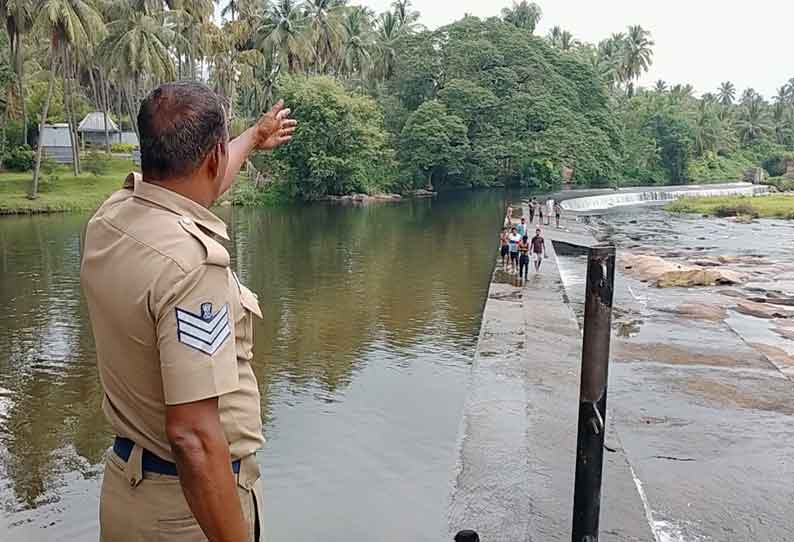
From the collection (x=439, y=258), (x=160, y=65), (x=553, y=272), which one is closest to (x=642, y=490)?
(x=553, y=272)

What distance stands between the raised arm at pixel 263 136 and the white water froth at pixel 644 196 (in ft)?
127

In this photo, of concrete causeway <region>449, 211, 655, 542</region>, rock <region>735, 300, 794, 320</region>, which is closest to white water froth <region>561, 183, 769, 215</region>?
rock <region>735, 300, 794, 320</region>

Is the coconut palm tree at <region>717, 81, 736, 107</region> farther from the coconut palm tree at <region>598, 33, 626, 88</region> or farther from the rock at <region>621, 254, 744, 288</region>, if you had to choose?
the rock at <region>621, 254, 744, 288</region>

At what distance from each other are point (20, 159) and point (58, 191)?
465 centimetres

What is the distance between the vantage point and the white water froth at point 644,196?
140 feet

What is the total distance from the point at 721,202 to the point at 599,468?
42218 mm

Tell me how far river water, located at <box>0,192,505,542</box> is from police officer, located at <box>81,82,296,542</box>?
4.7 inches

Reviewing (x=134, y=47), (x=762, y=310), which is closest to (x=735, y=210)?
(x=762, y=310)

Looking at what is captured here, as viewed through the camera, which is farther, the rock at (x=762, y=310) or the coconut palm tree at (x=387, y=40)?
the coconut palm tree at (x=387, y=40)

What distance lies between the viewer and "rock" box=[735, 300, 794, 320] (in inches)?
617

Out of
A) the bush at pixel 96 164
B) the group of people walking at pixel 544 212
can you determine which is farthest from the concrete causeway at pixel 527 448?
the bush at pixel 96 164

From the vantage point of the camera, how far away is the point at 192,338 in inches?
62.0

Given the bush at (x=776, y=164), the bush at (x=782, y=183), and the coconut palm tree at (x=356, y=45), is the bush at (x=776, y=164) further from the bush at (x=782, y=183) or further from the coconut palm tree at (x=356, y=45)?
the coconut palm tree at (x=356, y=45)

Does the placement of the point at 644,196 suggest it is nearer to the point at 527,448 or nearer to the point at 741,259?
the point at 741,259
